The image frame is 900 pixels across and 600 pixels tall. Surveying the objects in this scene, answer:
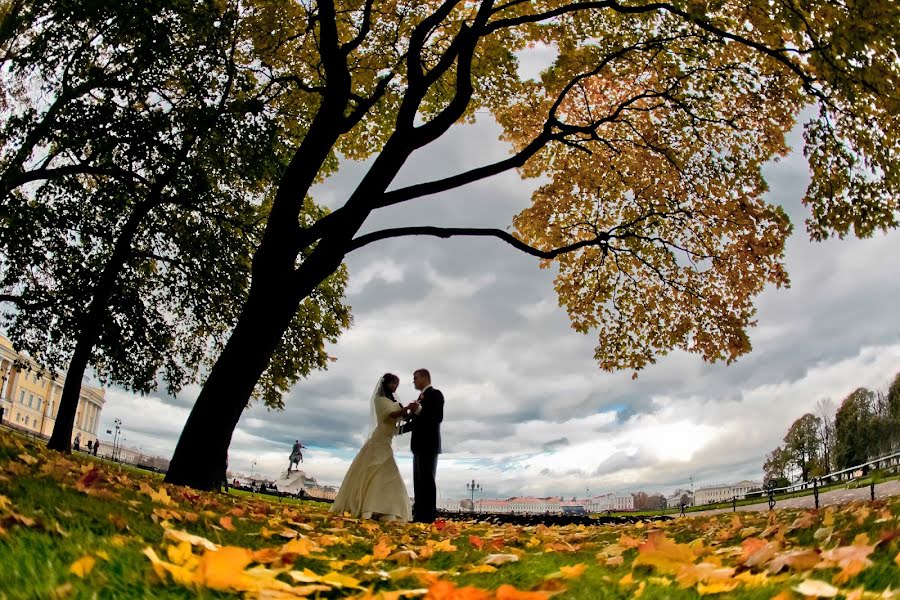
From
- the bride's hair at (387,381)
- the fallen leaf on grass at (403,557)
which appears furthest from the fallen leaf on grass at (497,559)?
the bride's hair at (387,381)

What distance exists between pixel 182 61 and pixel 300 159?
13.0ft

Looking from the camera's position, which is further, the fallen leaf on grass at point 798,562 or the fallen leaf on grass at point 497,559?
the fallen leaf on grass at point 497,559

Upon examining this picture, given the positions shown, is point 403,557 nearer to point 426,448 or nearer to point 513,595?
point 513,595

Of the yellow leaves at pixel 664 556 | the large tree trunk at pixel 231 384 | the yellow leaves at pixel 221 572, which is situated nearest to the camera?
the yellow leaves at pixel 221 572

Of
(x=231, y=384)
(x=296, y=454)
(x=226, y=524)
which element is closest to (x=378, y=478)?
(x=231, y=384)

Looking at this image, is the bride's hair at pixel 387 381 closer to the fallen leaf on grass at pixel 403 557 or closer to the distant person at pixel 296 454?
the fallen leaf on grass at pixel 403 557

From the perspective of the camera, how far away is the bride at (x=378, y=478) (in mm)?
9531

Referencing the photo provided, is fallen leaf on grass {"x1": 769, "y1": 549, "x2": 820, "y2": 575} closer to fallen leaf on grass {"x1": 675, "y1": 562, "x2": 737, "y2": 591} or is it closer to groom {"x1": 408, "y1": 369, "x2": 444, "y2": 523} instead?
fallen leaf on grass {"x1": 675, "y1": 562, "x2": 737, "y2": 591}

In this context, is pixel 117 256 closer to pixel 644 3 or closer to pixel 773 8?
pixel 644 3

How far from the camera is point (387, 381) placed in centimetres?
1005

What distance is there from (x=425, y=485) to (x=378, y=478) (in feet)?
2.75

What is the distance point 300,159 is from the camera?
393 inches

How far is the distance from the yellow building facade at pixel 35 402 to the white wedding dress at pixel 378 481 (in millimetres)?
85623

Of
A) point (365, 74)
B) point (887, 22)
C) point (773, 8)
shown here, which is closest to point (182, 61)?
point (365, 74)
